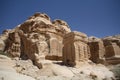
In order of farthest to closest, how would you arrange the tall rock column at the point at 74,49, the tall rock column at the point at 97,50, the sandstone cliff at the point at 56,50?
the tall rock column at the point at 97,50 < the tall rock column at the point at 74,49 < the sandstone cliff at the point at 56,50

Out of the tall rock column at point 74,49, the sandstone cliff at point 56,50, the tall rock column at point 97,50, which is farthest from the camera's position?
the tall rock column at point 97,50

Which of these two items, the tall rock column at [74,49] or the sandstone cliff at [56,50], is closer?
the sandstone cliff at [56,50]

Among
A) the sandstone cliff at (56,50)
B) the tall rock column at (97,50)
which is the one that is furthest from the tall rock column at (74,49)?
the tall rock column at (97,50)

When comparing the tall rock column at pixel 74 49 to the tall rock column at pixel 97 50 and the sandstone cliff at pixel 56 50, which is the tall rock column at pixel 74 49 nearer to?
the sandstone cliff at pixel 56 50

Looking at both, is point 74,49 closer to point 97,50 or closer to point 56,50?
point 56,50

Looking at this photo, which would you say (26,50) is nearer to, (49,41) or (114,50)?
(49,41)

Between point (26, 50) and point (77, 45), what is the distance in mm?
9146

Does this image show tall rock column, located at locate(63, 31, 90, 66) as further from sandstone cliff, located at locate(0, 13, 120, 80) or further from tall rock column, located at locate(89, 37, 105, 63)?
tall rock column, located at locate(89, 37, 105, 63)

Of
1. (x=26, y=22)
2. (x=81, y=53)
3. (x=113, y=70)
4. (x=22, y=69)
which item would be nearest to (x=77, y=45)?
(x=81, y=53)

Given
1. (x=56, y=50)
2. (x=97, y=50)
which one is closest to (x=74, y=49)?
(x=56, y=50)

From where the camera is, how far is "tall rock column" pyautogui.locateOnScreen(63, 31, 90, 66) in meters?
28.2

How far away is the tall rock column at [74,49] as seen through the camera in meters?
28.2

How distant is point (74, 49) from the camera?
28297 millimetres

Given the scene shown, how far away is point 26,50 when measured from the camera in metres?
33.8
